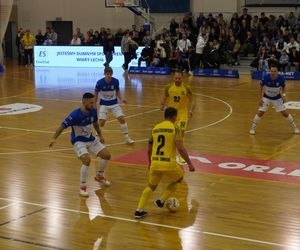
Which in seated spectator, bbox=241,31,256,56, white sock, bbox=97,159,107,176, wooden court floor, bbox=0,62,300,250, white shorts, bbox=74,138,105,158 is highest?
seated spectator, bbox=241,31,256,56

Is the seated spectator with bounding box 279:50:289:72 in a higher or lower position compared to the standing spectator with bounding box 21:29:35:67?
lower

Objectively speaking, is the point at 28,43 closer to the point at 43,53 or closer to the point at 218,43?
the point at 43,53

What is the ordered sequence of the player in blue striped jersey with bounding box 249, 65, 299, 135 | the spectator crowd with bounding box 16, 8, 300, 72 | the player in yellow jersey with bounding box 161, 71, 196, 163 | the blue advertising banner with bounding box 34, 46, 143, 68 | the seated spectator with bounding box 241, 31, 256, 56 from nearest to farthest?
1. the player in yellow jersey with bounding box 161, 71, 196, 163
2. the player in blue striped jersey with bounding box 249, 65, 299, 135
3. the spectator crowd with bounding box 16, 8, 300, 72
4. the seated spectator with bounding box 241, 31, 256, 56
5. the blue advertising banner with bounding box 34, 46, 143, 68

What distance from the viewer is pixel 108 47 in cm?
3353

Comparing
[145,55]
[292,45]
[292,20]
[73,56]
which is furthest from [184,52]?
[73,56]

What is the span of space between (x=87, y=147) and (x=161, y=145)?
2117 mm

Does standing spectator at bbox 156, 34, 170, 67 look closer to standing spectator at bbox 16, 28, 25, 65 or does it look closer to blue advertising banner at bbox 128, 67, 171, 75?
blue advertising banner at bbox 128, 67, 171, 75

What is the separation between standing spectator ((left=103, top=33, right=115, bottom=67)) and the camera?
109ft

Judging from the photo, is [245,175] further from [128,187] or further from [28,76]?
[28,76]

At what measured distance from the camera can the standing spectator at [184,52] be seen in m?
30.7

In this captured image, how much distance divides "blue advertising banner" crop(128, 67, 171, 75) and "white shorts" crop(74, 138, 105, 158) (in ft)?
68.9

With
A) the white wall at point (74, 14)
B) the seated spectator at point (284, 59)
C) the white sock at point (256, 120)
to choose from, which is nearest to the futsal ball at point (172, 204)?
the white sock at point (256, 120)

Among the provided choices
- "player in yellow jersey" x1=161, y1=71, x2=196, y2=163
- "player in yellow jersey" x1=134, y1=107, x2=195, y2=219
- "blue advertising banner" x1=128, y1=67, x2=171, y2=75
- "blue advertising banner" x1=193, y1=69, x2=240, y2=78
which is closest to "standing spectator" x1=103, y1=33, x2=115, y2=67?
"blue advertising banner" x1=128, y1=67, x2=171, y2=75

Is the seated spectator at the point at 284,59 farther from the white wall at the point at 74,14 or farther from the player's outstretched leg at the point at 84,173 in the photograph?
the player's outstretched leg at the point at 84,173
